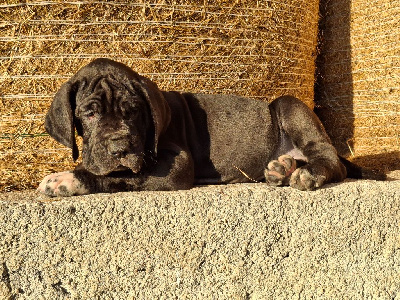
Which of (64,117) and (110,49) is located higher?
(110,49)

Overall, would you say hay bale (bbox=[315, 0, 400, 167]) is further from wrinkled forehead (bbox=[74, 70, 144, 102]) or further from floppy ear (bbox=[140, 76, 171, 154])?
wrinkled forehead (bbox=[74, 70, 144, 102])

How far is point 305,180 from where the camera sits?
4.21 m

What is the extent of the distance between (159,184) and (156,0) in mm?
2034

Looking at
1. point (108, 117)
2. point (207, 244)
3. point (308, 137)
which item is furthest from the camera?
point (308, 137)

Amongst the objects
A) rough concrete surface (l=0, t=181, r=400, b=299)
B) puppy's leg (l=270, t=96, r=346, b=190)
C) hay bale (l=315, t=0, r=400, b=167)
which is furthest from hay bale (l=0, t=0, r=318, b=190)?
hay bale (l=315, t=0, r=400, b=167)

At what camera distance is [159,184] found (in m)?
4.29

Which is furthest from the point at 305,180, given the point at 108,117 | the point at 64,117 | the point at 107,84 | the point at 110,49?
the point at 110,49

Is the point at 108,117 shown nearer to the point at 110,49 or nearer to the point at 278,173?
the point at 110,49

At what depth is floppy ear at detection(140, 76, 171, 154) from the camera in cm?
426

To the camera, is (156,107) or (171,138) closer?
(156,107)

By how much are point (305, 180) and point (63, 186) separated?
186 centimetres

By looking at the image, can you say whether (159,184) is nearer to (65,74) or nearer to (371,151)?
(65,74)

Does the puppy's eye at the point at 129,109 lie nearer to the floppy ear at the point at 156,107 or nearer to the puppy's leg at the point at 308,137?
the floppy ear at the point at 156,107

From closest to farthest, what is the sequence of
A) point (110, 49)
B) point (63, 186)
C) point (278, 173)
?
point (63, 186), point (278, 173), point (110, 49)
